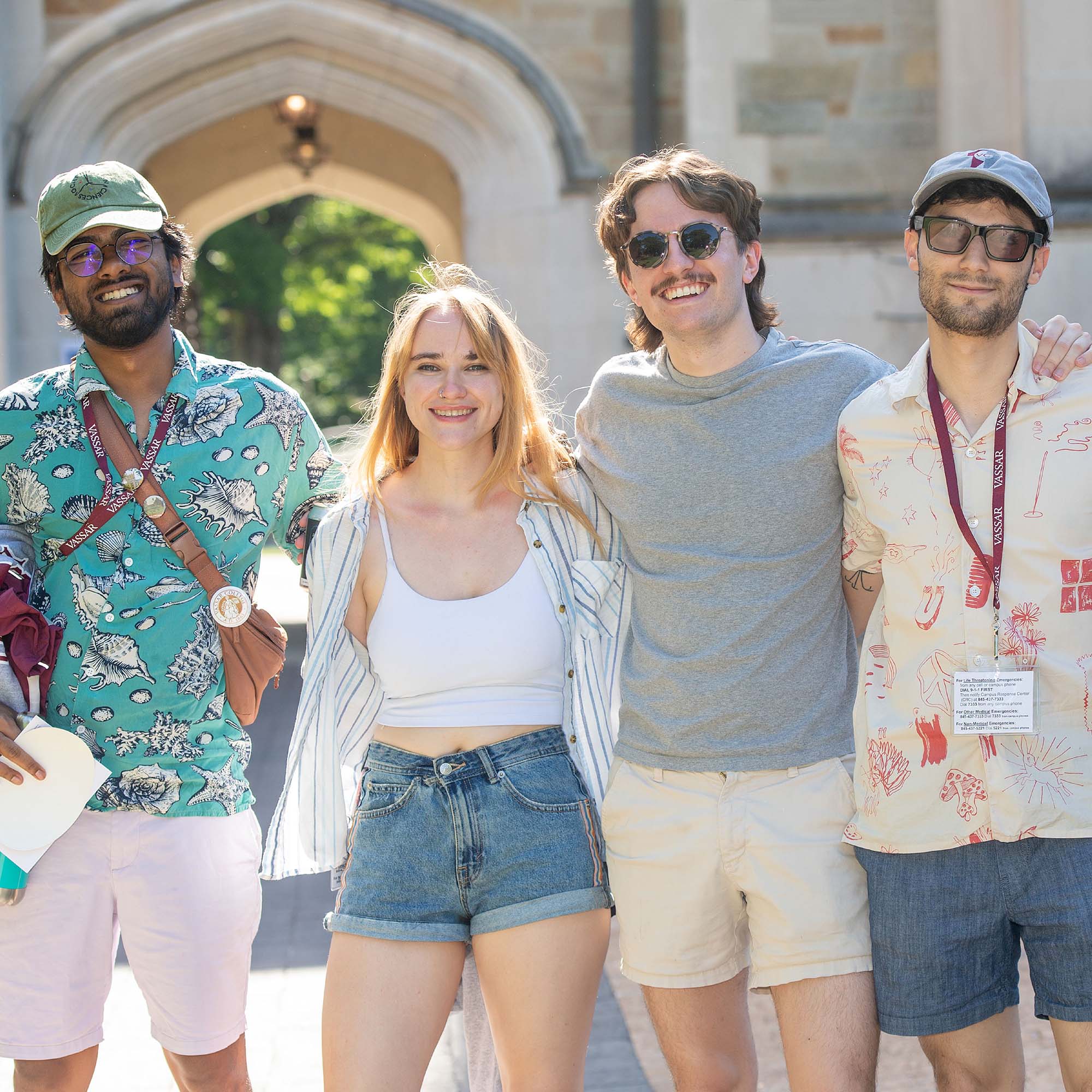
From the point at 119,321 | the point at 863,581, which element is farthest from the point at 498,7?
the point at 863,581

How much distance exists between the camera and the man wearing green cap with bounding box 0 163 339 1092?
2.86m

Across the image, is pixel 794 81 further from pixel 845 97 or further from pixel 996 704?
pixel 996 704

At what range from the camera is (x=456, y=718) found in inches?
108

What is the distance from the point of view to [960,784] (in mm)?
2576

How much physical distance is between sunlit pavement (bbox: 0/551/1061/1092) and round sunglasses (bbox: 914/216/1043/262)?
7.29ft

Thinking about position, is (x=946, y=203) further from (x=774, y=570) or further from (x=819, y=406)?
(x=774, y=570)

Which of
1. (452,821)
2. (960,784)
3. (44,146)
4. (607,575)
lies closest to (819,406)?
(607,575)

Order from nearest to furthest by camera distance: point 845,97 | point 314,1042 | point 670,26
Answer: point 314,1042 < point 845,97 < point 670,26

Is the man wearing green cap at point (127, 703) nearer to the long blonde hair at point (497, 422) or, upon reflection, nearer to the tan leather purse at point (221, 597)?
the tan leather purse at point (221, 597)

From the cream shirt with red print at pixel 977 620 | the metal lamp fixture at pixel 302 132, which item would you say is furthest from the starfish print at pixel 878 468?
the metal lamp fixture at pixel 302 132

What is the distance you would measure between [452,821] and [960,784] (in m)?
0.95

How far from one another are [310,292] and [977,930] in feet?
102

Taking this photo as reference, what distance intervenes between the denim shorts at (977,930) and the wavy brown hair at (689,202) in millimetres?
1229

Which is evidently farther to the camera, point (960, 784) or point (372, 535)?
point (372, 535)
